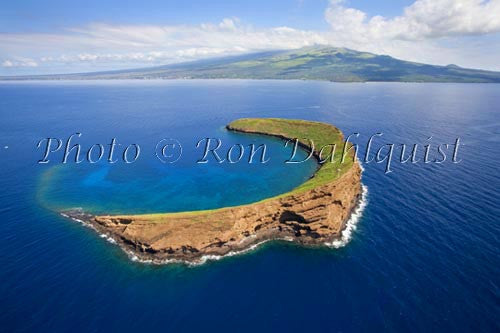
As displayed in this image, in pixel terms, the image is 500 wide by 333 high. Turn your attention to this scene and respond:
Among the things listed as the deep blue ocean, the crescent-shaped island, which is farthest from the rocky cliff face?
the deep blue ocean

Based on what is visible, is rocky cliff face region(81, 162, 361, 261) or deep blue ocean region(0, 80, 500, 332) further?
rocky cliff face region(81, 162, 361, 261)

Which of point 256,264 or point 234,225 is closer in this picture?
point 256,264

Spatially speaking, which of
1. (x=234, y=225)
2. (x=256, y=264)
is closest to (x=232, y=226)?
(x=234, y=225)

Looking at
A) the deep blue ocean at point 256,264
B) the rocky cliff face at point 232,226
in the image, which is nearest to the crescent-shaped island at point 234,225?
the rocky cliff face at point 232,226

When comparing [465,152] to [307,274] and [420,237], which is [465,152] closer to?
[420,237]

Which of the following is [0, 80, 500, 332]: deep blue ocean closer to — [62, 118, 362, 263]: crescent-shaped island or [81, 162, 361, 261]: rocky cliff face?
[62, 118, 362, 263]: crescent-shaped island

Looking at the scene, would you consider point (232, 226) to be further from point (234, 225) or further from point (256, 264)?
point (256, 264)

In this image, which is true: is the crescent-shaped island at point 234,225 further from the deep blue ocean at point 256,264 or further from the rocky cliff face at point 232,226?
the deep blue ocean at point 256,264

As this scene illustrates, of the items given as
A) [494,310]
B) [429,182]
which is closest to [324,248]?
[494,310]
